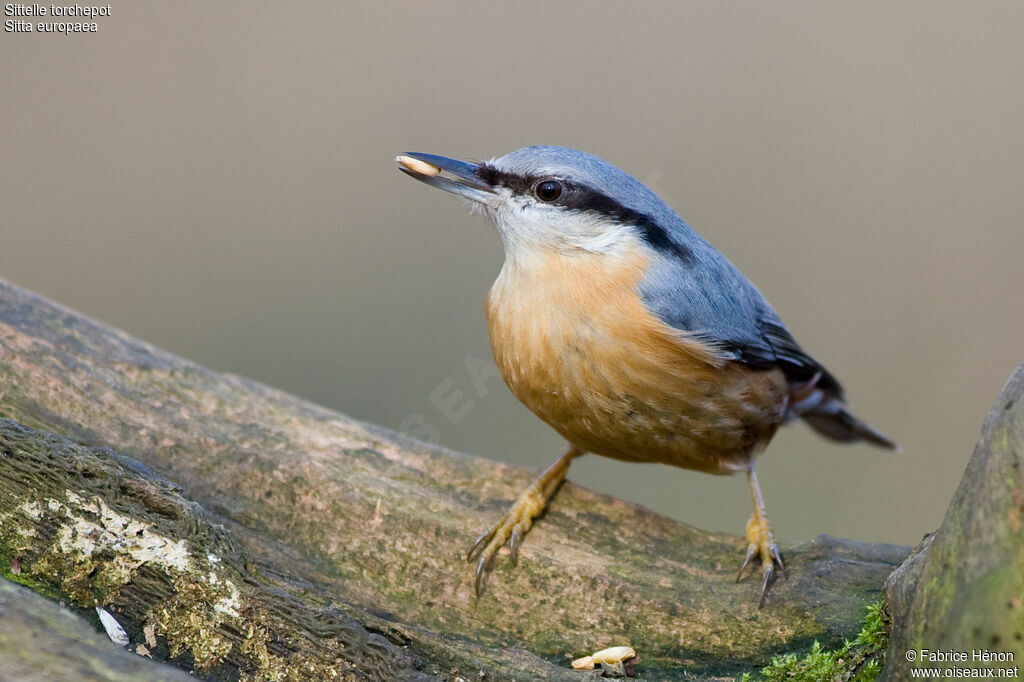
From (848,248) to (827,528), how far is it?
2269mm

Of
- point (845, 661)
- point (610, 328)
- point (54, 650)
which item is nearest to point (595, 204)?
point (610, 328)

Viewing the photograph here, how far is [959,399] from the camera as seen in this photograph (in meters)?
7.26

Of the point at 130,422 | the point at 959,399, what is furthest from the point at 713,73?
the point at 130,422

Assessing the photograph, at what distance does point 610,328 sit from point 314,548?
148cm

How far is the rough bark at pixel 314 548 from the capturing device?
2.99 m

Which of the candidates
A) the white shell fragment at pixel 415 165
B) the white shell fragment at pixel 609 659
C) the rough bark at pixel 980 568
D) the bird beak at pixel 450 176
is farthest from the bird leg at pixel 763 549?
the white shell fragment at pixel 415 165

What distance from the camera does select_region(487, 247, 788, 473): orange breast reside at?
3.77 m

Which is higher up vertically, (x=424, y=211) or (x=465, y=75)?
(x=465, y=75)

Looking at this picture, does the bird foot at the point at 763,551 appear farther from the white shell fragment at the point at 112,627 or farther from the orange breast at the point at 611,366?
the white shell fragment at the point at 112,627

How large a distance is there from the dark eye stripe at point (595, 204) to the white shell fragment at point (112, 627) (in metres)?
2.28

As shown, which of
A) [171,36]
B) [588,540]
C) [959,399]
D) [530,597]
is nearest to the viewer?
[530,597]

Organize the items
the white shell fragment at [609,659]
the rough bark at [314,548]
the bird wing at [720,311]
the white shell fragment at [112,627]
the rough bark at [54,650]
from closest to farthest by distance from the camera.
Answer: the rough bark at [54,650]
the white shell fragment at [112,627]
the rough bark at [314,548]
the white shell fragment at [609,659]
the bird wing at [720,311]

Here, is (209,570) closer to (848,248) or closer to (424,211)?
(424,211)

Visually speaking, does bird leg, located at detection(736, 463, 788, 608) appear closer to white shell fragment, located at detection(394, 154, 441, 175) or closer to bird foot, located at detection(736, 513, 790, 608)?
bird foot, located at detection(736, 513, 790, 608)
